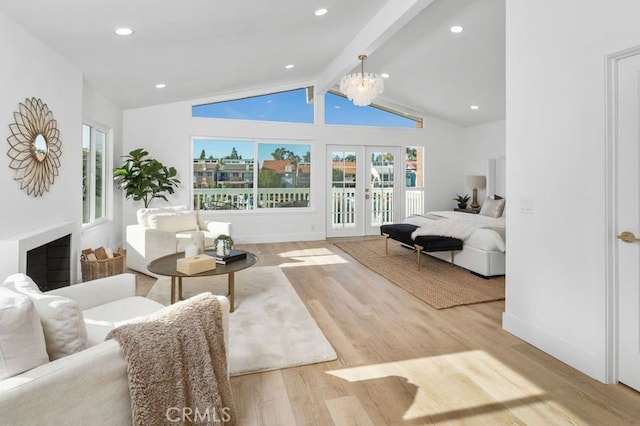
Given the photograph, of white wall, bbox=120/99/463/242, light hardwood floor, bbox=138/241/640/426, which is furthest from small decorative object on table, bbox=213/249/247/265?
white wall, bbox=120/99/463/242

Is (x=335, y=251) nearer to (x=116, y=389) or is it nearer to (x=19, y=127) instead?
(x=19, y=127)

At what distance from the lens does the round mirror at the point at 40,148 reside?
10.4 ft

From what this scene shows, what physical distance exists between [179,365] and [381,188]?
22.7 feet

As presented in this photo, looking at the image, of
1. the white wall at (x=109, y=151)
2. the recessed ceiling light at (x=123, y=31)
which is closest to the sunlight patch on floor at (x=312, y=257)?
the white wall at (x=109, y=151)

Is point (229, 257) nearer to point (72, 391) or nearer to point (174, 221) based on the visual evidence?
point (174, 221)

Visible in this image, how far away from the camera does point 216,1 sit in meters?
3.07

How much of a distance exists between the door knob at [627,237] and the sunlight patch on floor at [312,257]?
3.67m

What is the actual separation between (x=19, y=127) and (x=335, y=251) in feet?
14.9

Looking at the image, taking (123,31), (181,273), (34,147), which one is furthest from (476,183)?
(34,147)

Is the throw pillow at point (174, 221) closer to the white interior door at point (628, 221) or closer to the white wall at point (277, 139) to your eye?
the white wall at point (277, 139)

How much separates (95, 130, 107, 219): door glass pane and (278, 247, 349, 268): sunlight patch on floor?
9.31ft

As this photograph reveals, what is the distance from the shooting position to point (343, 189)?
25.7ft

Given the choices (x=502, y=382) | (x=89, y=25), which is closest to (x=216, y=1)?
(x=89, y=25)

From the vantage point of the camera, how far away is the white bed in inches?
177
